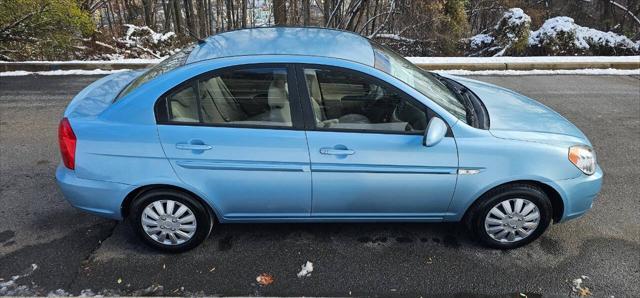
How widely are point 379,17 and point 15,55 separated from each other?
8.38 meters

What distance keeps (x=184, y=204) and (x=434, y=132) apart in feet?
5.72

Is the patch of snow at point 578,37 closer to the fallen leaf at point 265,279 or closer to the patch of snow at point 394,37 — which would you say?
the patch of snow at point 394,37

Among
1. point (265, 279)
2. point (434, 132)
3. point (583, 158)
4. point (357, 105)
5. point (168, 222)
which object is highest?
point (357, 105)

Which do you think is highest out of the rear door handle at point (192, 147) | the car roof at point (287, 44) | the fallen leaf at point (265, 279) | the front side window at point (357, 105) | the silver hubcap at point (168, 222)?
the car roof at point (287, 44)

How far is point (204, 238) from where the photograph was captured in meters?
3.42

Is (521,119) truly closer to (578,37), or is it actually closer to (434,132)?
(434,132)

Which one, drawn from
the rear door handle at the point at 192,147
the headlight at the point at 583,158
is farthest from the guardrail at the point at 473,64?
the rear door handle at the point at 192,147

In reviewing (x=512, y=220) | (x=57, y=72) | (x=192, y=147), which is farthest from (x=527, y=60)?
(x=57, y=72)

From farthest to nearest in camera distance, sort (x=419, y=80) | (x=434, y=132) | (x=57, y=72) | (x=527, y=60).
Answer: (x=527, y=60)
(x=57, y=72)
(x=419, y=80)
(x=434, y=132)

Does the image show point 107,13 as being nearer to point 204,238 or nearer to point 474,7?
point 474,7

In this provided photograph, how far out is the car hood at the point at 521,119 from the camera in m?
3.25

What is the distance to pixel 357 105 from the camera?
10.5 ft

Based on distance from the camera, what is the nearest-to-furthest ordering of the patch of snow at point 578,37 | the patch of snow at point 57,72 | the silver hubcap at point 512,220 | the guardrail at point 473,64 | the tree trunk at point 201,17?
the silver hubcap at point 512,220, the patch of snow at point 57,72, the guardrail at point 473,64, the patch of snow at point 578,37, the tree trunk at point 201,17

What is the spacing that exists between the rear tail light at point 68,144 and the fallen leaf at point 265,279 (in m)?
1.45
